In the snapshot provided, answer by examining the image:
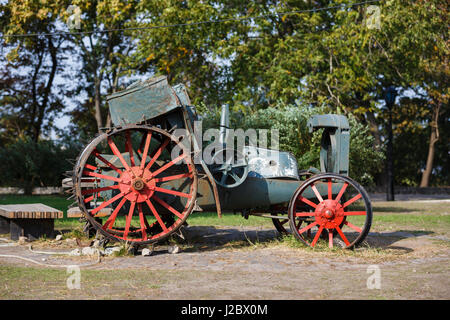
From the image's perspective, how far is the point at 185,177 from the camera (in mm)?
8242

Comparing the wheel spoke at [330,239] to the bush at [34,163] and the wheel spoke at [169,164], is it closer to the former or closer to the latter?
the wheel spoke at [169,164]

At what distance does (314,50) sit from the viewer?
828 inches

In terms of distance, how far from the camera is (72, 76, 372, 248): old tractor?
799 cm

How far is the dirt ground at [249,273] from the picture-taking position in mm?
5371

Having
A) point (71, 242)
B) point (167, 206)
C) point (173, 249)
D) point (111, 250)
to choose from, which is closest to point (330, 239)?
point (173, 249)

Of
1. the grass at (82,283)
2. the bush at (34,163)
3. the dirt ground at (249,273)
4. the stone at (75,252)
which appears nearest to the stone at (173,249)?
the dirt ground at (249,273)

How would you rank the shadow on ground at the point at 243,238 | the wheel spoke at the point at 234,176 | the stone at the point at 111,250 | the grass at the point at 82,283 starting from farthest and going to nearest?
the shadow on ground at the point at 243,238 < the wheel spoke at the point at 234,176 < the stone at the point at 111,250 < the grass at the point at 82,283

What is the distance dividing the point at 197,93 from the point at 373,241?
580 inches

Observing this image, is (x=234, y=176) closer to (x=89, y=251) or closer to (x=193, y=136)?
(x=193, y=136)

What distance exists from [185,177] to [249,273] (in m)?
2.22

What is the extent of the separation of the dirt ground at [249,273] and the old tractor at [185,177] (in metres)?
0.53

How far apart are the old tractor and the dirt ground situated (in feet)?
1.73

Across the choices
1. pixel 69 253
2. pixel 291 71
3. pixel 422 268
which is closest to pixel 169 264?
pixel 69 253

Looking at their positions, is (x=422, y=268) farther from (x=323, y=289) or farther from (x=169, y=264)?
(x=169, y=264)
